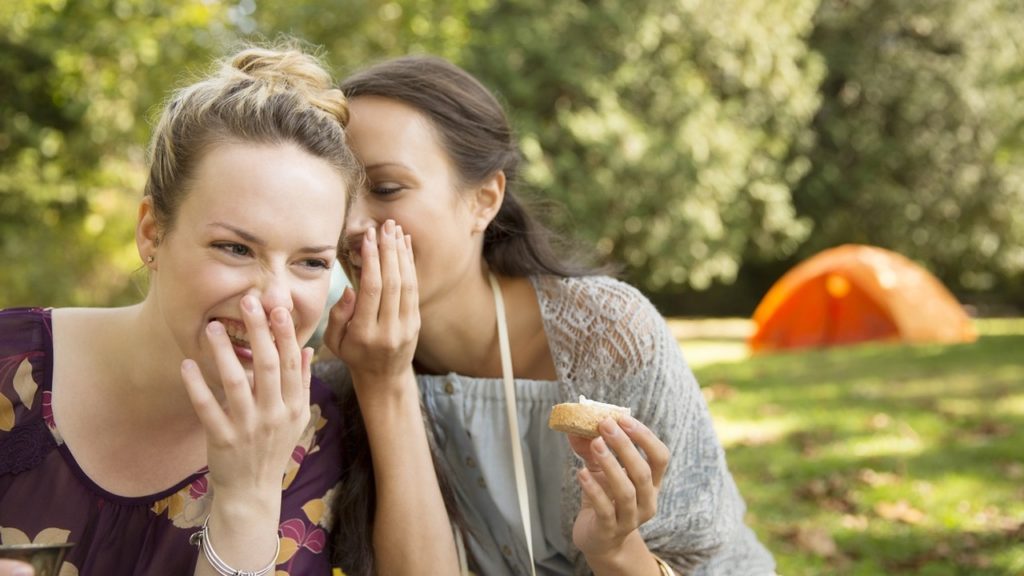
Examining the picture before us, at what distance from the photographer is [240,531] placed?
239 centimetres

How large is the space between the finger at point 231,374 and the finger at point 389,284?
619 mm

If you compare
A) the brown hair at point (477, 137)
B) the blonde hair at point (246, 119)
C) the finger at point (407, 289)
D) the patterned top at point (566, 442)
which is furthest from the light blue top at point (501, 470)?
the blonde hair at point (246, 119)

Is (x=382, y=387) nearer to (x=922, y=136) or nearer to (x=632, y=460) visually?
(x=632, y=460)

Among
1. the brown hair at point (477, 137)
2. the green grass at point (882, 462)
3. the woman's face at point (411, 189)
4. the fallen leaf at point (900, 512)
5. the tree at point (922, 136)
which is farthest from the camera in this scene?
the tree at point (922, 136)

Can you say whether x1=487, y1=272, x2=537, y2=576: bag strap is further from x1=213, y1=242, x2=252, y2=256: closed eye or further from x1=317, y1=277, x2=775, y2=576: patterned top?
x1=213, y1=242, x2=252, y2=256: closed eye

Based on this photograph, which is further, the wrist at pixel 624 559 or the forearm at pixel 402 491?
the forearm at pixel 402 491

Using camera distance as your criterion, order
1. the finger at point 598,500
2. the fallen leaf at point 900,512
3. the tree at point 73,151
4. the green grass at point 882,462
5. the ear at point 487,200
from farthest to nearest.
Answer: the tree at point 73,151 → the fallen leaf at point 900,512 → the green grass at point 882,462 → the ear at point 487,200 → the finger at point 598,500

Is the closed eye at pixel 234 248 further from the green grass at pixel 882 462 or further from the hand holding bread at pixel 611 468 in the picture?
the green grass at pixel 882 462

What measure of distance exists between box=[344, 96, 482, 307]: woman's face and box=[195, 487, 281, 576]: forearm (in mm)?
919

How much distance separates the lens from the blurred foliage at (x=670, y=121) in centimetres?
1292

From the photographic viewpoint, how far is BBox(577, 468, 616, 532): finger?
8.64 ft

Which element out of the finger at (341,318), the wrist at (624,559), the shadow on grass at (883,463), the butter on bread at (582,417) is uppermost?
the finger at (341,318)

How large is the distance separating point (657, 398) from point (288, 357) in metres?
1.28

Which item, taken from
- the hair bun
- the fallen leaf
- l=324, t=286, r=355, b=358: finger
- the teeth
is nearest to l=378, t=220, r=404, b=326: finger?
l=324, t=286, r=355, b=358: finger
